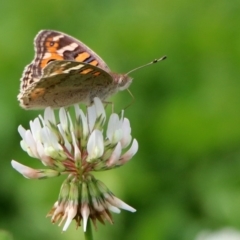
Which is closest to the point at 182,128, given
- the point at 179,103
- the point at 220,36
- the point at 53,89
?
the point at 179,103

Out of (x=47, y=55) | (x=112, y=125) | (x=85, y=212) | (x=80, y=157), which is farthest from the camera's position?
(x=47, y=55)

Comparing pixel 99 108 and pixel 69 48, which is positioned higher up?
pixel 69 48

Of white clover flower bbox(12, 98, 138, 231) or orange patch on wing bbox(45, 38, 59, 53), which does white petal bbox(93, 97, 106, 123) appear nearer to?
white clover flower bbox(12, 98, 138, 231)

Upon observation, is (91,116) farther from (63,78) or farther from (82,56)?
(82,56)

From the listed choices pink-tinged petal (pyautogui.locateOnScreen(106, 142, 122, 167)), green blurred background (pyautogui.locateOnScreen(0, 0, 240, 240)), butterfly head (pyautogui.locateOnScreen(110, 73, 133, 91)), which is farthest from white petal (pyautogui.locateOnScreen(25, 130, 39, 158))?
green blurred background (pyautogui.locateOnScreen(0, 0, 240, 240))

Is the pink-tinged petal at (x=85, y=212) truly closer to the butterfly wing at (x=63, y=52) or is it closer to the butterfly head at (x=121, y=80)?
the butterfly head at (x=121, y=80)

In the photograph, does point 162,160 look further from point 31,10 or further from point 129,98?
point 31,10

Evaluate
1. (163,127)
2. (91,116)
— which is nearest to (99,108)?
(91,116)

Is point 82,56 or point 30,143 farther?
point 82,56
